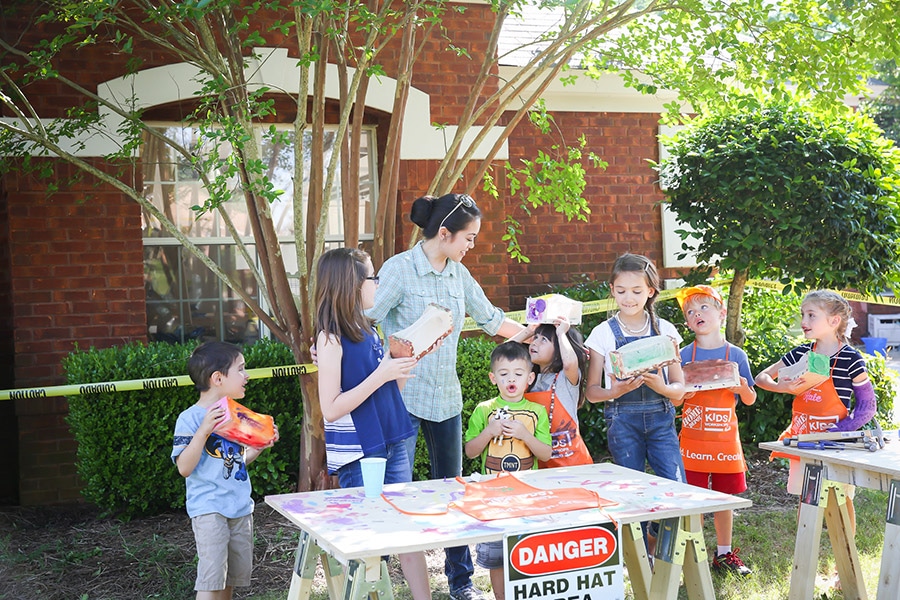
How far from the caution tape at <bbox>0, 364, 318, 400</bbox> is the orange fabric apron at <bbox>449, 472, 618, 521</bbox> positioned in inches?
102

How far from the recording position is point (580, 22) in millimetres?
6477

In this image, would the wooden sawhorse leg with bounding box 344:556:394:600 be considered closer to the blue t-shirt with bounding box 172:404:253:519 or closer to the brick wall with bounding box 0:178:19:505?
the blue t-shirt with bounding box 172:404:253:519

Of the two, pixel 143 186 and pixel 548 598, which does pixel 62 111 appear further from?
pixel 548 598

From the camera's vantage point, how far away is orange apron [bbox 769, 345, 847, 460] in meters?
4.94

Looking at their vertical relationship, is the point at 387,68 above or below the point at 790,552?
above

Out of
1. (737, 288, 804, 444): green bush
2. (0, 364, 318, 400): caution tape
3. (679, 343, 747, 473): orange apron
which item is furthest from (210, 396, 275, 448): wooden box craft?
(737, 288, 804, 444): green bush

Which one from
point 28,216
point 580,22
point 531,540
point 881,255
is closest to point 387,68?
point 580,22

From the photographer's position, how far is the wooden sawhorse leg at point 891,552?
3975 millimetres

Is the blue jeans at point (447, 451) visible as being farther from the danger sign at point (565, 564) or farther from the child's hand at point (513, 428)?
the danger sign at point (565, 564)

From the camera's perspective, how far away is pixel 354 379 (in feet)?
12.6

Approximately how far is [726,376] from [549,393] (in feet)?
3.20

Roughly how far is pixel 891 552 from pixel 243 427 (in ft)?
9.22

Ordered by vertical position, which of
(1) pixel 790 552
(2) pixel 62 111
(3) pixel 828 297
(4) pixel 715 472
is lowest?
(1) pixel 790 552

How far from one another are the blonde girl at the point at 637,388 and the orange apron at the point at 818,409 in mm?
652
